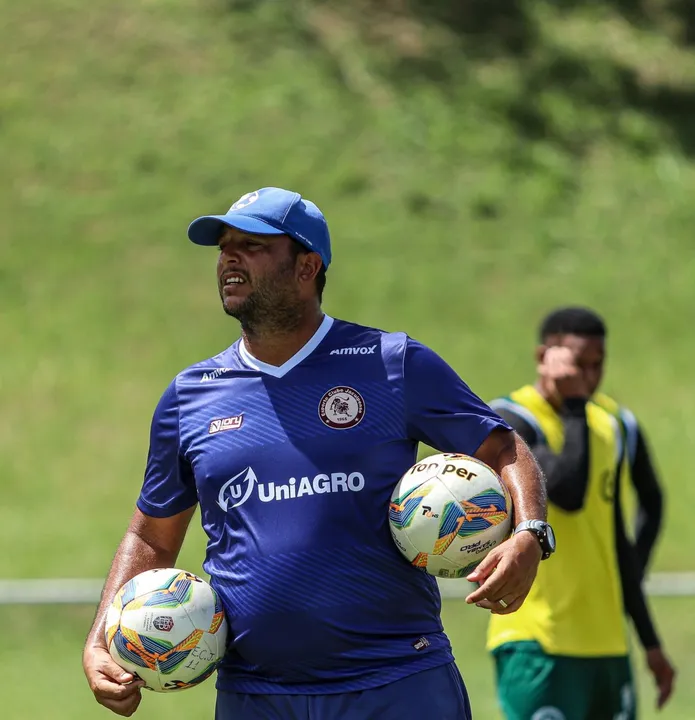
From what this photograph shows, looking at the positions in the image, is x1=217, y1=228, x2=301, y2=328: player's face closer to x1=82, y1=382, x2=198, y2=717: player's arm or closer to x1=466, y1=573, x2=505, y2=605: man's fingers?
x1=82, y1=382, x2=198, y2=717: player's arm

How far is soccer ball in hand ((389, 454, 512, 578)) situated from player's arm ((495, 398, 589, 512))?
1979 millimetres

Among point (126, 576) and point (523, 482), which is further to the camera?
point (126, 576)

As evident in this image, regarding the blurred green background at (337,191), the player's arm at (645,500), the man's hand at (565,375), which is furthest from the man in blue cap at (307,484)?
the blurred green background at (337,191)

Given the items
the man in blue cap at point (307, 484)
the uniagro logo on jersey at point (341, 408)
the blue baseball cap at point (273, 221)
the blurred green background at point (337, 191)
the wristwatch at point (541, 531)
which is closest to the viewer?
the wristwatch at point (541, 531)

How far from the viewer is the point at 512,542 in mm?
3787

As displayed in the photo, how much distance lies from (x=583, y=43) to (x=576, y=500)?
18750mm

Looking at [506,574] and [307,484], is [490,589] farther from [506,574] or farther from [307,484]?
[307,484]

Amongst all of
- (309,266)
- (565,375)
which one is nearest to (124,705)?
(309,266)

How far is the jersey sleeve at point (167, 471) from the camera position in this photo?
4.35 m

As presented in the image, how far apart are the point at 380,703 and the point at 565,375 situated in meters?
2.48

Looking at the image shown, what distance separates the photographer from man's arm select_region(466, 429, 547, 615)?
145 inches

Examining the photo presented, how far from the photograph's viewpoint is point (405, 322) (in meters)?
18.0

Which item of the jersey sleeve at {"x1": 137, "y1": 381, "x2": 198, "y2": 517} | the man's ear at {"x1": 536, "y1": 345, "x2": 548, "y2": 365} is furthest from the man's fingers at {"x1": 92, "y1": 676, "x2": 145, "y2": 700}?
the man's ear at {"x1": 536, "y1": 345, "x2": 548, "y2": 365}

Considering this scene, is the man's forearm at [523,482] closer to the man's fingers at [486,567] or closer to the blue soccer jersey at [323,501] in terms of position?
the blue soccer jersey at [323,501]
